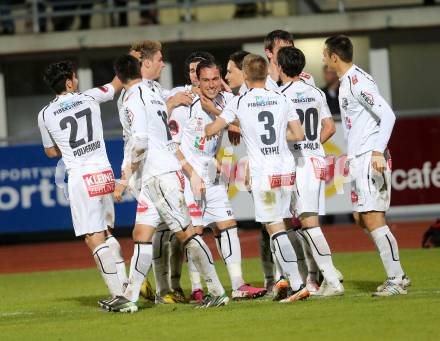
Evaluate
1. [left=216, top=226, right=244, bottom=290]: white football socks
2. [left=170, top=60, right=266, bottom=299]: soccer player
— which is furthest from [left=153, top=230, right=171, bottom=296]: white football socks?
[left=216, top=226, right=244, bottom=290]: white football socks

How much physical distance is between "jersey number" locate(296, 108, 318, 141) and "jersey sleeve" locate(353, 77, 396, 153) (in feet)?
2.27

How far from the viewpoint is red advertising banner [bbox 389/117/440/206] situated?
20.3m

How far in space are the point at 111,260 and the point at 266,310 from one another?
5.13ft

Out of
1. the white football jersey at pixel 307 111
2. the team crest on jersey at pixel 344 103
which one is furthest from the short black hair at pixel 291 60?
the team crest on jersey at pixel 344 103

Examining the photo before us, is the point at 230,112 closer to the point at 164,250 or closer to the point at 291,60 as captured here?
the point at 291,60

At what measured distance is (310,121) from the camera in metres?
11.8

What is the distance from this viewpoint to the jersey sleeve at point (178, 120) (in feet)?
39.9

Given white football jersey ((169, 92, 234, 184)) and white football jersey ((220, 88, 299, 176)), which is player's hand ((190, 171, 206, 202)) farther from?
white football jersey ((220, 88, 299, 176))

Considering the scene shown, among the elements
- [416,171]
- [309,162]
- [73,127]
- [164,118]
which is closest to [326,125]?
[309,162]

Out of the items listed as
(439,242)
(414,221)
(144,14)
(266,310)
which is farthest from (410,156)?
(266,310)

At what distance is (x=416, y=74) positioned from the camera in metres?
26.5

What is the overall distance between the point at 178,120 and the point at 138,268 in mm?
1899

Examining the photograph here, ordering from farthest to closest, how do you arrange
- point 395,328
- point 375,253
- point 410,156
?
point 410,156 < point 375,253 < point 395,328

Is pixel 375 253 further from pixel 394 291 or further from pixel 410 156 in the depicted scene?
pixel 394 291
